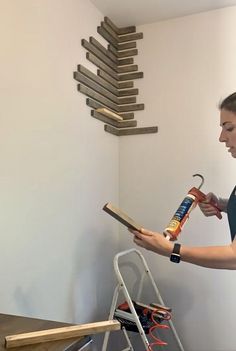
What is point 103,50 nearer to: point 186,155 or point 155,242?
point 186,155

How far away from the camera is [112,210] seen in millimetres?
1344

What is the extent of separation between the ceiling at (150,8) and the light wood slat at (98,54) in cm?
28

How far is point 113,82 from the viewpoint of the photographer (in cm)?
236

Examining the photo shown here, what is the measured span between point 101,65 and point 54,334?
5.42 ft

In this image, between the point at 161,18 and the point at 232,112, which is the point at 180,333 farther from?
the point at 161,18

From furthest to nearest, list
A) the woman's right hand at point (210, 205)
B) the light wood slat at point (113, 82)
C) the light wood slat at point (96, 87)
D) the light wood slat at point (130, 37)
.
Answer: the light wood slat at point (130, 37) → the light wood slat at point (113, 82) → the light wood slat at point (96, 87) → the woman's right hand at point (210, 205)

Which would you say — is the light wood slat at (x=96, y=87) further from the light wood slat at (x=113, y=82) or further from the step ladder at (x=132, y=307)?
the step ladder at (x=132, y=307)

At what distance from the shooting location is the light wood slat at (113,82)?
2.19m

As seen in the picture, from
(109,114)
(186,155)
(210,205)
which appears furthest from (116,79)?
(210,205)

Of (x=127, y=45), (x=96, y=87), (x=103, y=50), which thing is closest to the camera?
(x=96, y=87)

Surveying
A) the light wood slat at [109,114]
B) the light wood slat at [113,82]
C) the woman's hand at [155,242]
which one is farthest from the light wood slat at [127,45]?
the woman's hand at [155,242]

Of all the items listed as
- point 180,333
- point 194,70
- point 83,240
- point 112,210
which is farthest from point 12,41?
point 180,333

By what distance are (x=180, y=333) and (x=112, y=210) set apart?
123 centimetres

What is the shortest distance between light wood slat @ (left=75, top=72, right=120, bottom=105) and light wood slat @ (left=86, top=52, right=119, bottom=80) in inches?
4.8
